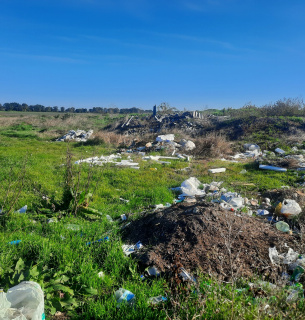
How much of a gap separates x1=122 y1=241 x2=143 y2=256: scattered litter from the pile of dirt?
0.09 meters

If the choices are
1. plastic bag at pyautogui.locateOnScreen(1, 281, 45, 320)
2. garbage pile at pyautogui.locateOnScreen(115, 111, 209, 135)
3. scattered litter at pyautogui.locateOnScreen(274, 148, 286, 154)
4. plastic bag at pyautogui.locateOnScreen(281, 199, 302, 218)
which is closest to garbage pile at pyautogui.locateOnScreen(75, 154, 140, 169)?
plastic bag at pyautogui.locateOnScreen(281, 199, 302, 218)

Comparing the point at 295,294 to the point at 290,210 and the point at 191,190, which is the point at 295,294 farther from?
the point at 191,190

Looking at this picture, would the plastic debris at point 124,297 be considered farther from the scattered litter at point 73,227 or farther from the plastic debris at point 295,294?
the scattered litter at point 73,227

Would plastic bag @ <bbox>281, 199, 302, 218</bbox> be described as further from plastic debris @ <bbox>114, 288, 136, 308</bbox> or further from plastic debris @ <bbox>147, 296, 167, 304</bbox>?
plastic debris @ <bbox>114, 288, 136, 308</bbox>

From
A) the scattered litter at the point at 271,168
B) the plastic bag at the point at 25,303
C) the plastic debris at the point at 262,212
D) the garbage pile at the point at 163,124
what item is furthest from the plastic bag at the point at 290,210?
the garbage pile at the point at 163,124

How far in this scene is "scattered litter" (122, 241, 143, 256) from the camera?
3.24 meters

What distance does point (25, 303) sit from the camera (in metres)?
1.89

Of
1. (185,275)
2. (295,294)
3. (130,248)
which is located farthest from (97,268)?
(295,294)

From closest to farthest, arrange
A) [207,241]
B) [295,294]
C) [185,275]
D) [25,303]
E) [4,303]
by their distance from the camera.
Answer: [4,303] → [25,303] → [295,294] → [185,275] → [207,241]

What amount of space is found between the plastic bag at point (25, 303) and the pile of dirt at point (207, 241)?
129 centimetres

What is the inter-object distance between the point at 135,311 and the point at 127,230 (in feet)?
5.88

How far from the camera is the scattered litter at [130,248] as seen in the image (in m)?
3.24

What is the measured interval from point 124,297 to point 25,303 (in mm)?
834

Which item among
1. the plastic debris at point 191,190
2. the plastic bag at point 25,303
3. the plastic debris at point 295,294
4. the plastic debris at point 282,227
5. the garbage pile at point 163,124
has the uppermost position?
the garbage pile at point 163,124
